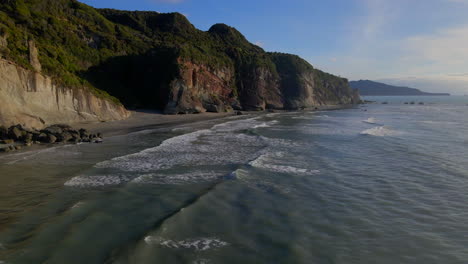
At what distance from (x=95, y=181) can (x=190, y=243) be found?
8.54 metres

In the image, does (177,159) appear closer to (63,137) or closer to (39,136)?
(63,137)

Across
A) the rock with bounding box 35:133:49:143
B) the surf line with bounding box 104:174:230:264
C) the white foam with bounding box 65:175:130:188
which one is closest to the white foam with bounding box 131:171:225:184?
the white foam with bounding box 65:175:130:188

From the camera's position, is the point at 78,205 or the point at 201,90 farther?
the point at 201,90

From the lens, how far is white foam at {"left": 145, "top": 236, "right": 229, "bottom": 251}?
977cm

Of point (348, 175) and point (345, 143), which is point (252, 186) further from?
point (345, 143)

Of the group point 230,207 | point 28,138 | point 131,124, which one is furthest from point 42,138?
point 230,207

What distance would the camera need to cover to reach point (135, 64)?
65.2 m

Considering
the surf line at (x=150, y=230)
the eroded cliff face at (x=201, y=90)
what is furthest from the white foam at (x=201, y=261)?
the eroded cliff face at (x=201, y=90)

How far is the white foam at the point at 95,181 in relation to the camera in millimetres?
15812

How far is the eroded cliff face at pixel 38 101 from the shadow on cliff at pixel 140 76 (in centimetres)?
1790

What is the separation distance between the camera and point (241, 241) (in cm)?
1023

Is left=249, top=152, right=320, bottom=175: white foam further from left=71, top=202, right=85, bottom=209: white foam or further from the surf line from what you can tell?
left=71, top=202, right=85, bottom=209: white foam

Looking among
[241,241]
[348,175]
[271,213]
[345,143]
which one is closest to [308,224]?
[271,213]

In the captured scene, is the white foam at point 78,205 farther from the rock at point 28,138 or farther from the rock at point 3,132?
the rock at point 3,132
